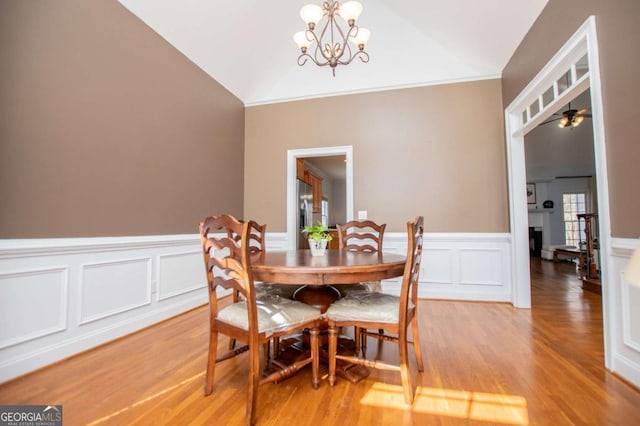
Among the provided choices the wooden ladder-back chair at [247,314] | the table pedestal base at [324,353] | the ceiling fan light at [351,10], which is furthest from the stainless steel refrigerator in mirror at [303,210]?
the wooden ladder-back chair at [247,314]

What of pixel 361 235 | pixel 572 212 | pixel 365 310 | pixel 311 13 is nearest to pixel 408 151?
pixel 361 235

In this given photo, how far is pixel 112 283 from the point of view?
7.89ft

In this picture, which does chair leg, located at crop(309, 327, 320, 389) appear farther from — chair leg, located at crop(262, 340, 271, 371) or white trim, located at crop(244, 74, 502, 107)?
white trim, located at crop(244, 74, 502, 107)

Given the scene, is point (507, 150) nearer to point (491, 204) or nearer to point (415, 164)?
point (491, 204)

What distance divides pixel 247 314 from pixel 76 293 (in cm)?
155

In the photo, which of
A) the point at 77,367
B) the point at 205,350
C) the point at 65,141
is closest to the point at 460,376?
the point at 205,350

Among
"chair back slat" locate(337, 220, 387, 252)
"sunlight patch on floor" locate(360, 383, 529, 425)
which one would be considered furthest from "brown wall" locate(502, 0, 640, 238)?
"chair back slat" locate(337, 220, 387, 252)

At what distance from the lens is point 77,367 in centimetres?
194

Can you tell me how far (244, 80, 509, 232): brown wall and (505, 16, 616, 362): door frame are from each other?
8.4 inches

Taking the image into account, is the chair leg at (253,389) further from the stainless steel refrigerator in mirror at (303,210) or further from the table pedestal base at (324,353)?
the stainless steel refrigerator in mirror at (303,210)

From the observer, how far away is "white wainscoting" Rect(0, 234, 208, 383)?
5.90 ft

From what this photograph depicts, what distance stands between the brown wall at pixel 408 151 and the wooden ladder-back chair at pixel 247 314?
2522mm

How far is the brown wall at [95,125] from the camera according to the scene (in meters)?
1.84

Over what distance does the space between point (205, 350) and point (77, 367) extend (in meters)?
0.79
